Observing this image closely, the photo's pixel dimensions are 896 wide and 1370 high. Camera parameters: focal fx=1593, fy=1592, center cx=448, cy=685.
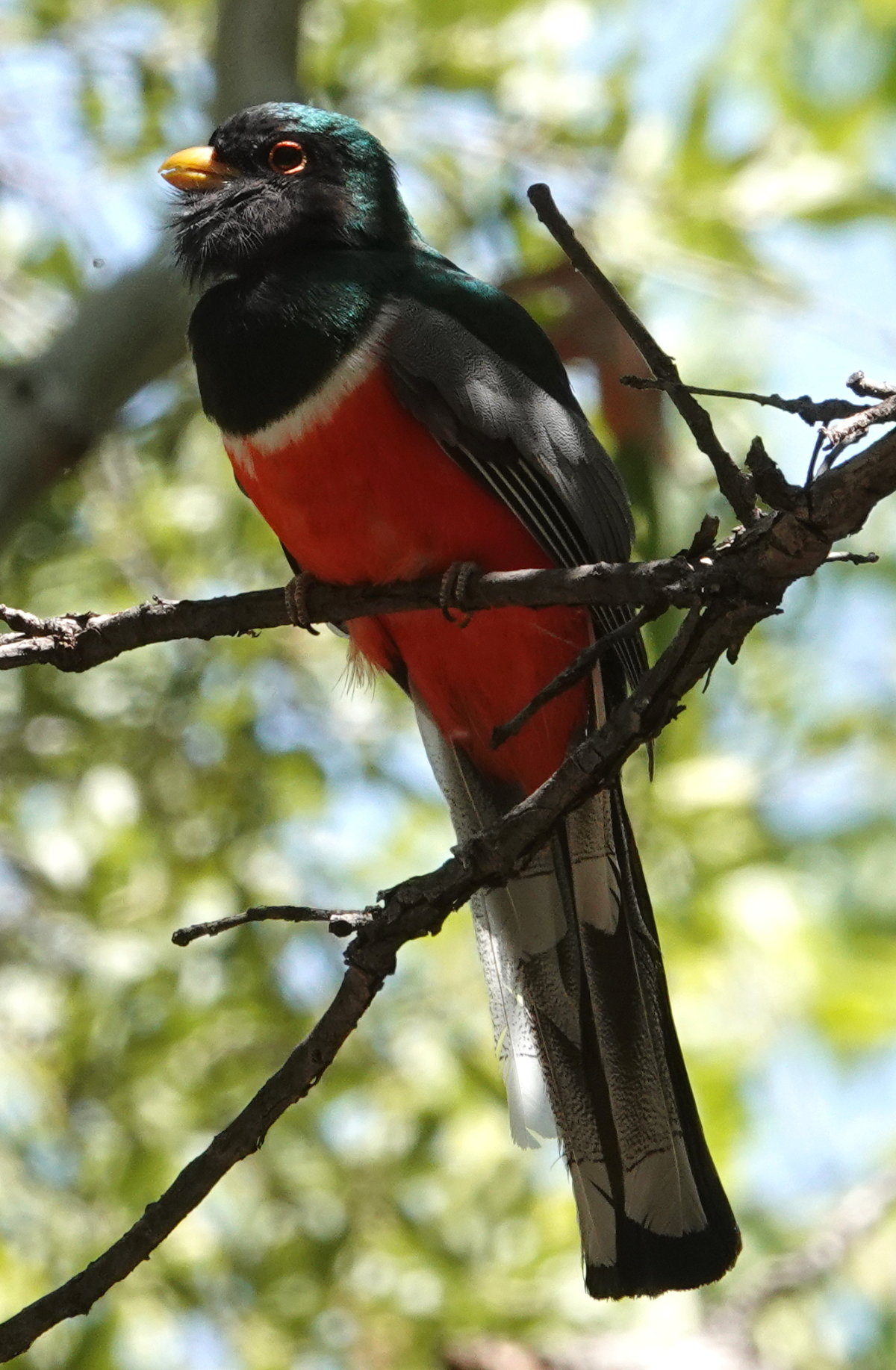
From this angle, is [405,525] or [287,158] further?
[287,158]

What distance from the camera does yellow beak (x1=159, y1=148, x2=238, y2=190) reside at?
4.27 metres

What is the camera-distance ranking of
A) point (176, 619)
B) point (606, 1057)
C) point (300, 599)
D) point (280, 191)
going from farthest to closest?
point (280, 191), point (300, 599), point (606, 1057), point (176, 619)

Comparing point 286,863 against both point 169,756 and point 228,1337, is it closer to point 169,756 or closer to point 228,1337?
point 169,756

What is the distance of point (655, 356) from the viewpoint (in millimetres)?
2305

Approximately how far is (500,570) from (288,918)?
1.26 metres

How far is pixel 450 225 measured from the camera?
6.02 m

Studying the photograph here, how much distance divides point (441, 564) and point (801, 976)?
2.44 meters

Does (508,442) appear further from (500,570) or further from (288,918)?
(288,918)

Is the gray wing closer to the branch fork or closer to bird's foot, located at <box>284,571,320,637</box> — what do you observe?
bird's foot, located at <box>284,571,320,637</box>

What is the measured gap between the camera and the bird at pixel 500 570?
3314 mm

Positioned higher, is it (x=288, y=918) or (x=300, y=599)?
(x=300, y=599)

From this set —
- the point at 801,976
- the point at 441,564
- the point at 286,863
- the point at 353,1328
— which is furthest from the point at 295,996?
the point at 441,564

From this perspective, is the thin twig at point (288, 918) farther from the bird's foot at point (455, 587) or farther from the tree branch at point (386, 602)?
the bird's foot at point (455, 587)

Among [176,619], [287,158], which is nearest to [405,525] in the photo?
[176,619]
